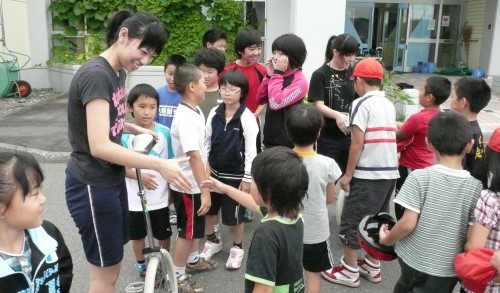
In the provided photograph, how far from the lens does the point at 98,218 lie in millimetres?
2121

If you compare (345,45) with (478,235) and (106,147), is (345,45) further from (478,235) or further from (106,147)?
(106,147)

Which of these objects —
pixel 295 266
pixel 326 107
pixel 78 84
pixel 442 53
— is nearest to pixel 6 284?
pixel 78 84

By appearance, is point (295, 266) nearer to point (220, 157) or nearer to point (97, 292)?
point (97, 292)

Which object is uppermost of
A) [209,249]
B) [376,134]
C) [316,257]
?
[376,134]

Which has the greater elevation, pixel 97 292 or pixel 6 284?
pixel 6 284

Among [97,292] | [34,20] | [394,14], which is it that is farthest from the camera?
[394,14]

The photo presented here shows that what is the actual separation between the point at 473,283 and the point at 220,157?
74.5 inches

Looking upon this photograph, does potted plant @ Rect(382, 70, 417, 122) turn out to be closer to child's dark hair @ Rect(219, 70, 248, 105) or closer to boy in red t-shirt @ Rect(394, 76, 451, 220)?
boy in red t-shirt @ Rect(394, 76, 451, 220)

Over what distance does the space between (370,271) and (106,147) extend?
2315mm

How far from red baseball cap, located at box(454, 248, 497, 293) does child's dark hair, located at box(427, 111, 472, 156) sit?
1.58 feet

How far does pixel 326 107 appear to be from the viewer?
359cm

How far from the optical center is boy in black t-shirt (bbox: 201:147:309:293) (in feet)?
5.87

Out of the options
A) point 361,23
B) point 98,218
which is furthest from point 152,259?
point 361,23

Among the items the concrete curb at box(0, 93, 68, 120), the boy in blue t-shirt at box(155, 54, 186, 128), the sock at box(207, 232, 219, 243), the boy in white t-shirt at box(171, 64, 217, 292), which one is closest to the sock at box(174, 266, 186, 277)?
the boy in white t-shirt at box(171, 64, 217, 292)
